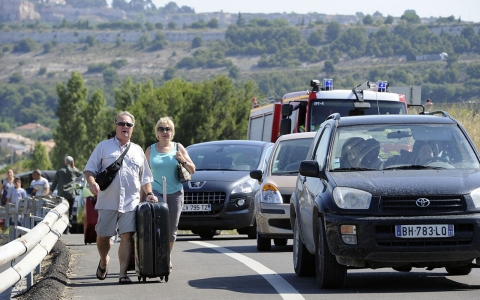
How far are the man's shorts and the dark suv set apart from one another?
5.53ft

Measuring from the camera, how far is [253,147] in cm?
1997

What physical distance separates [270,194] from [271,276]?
14.3 feet

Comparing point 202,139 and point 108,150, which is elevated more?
point 108,150

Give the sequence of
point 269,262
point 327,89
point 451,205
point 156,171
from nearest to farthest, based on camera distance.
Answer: point 451,205, point 156,171, point 269,262, point 327,89

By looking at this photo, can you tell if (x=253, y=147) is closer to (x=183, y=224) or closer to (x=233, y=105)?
(x=183, y=224)

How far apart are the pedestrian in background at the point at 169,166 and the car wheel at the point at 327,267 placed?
246cm

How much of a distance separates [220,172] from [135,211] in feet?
25.7

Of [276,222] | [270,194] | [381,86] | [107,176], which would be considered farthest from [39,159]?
[107,176]

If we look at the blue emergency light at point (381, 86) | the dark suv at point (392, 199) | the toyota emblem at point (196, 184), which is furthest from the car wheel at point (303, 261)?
the blue emergency light at point (381, 86)

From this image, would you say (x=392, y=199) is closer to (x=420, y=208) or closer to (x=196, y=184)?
(x=420, y=208)

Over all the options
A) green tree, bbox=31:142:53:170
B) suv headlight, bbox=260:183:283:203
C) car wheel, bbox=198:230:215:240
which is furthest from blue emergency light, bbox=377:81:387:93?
green tree, bbox=31:142:53:170

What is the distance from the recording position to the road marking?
10.1 metres

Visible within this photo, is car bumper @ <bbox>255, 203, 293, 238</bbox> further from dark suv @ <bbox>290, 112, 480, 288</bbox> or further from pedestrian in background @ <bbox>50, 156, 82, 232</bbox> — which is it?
pedestrian in background @ <bbox>50, 156, 82, 232</bbox>

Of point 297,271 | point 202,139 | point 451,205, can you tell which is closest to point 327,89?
point 297,271
